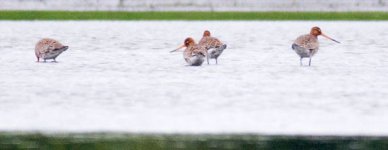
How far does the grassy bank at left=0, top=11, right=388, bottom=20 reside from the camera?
108ft

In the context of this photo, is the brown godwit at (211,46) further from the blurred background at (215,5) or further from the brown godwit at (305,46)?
the blurred background at (215,5)

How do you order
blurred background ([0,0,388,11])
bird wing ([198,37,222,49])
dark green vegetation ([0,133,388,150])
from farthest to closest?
blurred background ([0,0,388,11]) → bird wing ([198,37,222,49]) → dark green vegetation ([0,133,388,150])

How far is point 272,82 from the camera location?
48.8 ft

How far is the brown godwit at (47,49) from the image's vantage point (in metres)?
18.0

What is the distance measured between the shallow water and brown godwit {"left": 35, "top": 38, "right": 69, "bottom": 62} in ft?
0.61

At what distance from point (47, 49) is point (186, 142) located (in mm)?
9970

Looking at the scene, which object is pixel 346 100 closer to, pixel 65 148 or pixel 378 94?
pixel 378 94

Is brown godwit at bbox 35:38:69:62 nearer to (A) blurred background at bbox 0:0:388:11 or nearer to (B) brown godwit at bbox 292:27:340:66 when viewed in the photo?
(B) brown godwit at bbox 292:27:340:66

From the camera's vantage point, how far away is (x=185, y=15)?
33781 mm

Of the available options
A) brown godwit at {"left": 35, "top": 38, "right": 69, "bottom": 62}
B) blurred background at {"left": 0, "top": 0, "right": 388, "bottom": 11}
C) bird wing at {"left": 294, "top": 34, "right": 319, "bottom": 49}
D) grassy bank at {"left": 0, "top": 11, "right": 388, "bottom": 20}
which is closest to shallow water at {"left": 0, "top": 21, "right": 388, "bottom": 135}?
brown godwit at {"left": 35, "top": 38, "right": 69, "bottom": 62}

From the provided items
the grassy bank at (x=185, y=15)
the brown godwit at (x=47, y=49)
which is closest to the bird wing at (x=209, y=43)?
the brown godwit at (x=47, y=49)

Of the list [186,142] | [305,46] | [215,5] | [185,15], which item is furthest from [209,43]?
[215,5]

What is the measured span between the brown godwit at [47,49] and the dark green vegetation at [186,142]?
947cm

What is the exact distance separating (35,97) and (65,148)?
16.9ft
